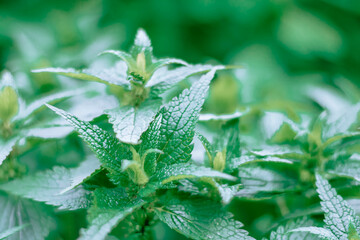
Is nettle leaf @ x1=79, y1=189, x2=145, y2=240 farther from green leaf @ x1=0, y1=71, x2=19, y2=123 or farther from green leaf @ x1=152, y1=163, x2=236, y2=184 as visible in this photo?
green leaf @ x1=0, y1=71, x2=19, y2=123

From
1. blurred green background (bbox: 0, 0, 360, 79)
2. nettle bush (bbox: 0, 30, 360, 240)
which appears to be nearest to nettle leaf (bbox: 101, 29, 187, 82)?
nettle bush (bbox: 0, 30, 360, 240)

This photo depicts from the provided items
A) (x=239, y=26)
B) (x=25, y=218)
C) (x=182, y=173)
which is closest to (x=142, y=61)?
(x=182, y=173)

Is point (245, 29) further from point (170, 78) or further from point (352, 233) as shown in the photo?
point (352, 233)

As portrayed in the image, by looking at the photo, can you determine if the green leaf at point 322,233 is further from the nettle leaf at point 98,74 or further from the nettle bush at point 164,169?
the nettle leaf at point 98,74

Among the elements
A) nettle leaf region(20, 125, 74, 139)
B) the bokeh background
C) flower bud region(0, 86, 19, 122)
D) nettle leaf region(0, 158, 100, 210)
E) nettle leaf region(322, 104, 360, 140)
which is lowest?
nettle leaf region(0, 158, 100, 210)

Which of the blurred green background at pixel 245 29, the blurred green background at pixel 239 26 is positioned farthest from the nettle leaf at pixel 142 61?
the blurred green background at pixel 239 26

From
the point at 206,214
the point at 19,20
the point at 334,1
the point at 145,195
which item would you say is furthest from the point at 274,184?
the point at 334,1
